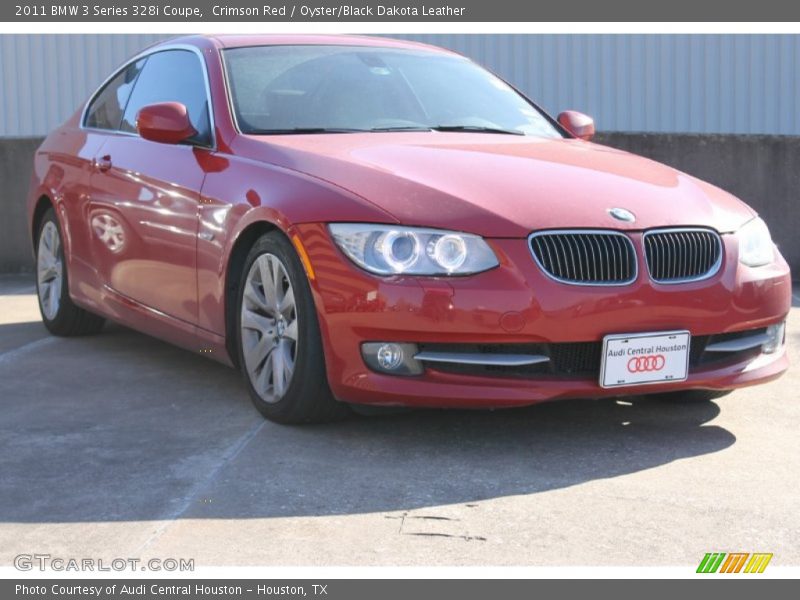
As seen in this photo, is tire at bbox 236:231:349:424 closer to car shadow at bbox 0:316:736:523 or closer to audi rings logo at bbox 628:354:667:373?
car shadow at bbox 0:316:736:523

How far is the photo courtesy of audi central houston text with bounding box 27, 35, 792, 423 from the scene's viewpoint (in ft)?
14.9

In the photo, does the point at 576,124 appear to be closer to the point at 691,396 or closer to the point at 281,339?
the point at 691,396

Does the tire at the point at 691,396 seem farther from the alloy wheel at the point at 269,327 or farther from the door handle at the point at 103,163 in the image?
the door handle at the point at 103,163

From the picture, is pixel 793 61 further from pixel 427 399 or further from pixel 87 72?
pixel 427 399

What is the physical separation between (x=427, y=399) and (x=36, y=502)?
1292 mm

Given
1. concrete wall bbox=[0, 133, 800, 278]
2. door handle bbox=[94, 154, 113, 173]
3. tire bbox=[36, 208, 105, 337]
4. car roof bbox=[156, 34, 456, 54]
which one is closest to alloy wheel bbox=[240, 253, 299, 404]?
car roof bbox=[156, 34, 456, 54]

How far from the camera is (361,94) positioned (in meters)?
5.80

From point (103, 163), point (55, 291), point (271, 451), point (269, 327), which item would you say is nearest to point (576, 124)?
point (269, 327)

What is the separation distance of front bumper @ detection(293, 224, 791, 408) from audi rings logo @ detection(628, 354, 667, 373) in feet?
0.22

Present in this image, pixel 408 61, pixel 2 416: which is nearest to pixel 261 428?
pixel 2 416

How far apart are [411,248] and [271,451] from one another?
0.83 meters

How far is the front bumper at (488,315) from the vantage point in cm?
449

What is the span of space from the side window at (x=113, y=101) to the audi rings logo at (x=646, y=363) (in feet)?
10.2

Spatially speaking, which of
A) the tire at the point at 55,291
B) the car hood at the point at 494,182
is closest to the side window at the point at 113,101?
the tire at the point at 55,291
